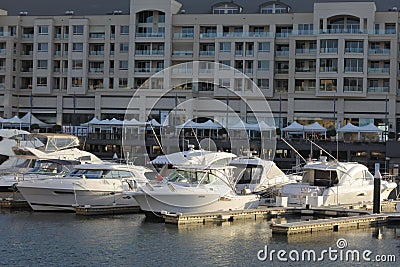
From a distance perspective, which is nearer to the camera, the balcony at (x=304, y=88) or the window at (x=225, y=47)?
the balcony at (x=304, y=88)

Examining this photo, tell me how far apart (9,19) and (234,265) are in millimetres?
77854

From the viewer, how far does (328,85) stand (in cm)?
8706

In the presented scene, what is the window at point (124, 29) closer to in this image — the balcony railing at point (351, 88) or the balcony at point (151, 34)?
the balcony at point (151, 34)

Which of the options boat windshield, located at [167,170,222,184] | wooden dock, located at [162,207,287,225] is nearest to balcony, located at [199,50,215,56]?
wooden dock, located at [162,207,287,225]

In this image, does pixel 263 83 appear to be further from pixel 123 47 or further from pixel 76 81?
pixel 76 81

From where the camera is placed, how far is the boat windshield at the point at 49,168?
151 feet

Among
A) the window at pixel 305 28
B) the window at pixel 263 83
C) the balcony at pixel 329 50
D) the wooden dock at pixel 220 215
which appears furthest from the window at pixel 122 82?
the wooden dock at pixel 220 215

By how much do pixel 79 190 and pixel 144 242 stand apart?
8803 millimetres

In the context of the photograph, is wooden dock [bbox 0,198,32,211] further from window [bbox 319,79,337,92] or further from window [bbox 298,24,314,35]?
window [bbox 298,24,314,35]

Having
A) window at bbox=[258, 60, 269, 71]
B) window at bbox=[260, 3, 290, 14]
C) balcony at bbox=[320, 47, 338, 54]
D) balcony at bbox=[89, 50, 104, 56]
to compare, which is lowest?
window at bbox=[258, 60, 269, 71]

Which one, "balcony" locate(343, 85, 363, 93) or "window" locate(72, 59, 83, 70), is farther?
"window" locate(72, 59, 83, 70)

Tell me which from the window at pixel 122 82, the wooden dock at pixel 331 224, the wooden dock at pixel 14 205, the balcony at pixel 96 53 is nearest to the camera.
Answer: the wooden dock at pixel 331 224

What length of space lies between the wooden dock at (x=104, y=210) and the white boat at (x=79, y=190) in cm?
47

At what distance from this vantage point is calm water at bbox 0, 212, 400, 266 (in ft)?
97.0
